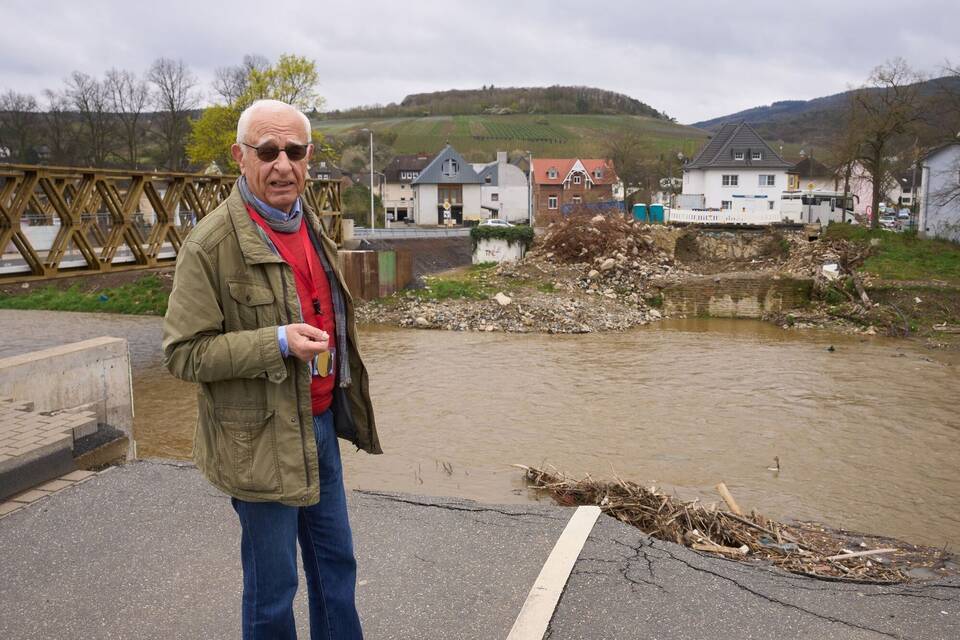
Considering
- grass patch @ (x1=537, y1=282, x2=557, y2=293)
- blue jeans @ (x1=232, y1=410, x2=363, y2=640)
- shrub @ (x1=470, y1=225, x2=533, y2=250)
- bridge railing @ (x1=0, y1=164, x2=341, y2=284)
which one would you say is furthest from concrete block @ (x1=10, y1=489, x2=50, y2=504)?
shrub @ (x1=470, y1=225, x2=533, y2=250)

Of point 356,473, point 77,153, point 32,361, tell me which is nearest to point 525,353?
point 356,473

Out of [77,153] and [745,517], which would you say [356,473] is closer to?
[745,517]

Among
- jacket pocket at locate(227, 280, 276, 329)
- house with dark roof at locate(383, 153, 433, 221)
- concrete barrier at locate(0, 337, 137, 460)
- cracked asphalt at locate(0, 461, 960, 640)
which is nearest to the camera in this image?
jacket pocket at locate(227, 280, 276, 329)

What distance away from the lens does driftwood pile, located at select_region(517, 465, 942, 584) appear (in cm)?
613

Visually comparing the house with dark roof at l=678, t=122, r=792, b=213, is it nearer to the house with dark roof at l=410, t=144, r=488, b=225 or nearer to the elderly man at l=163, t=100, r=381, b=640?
the house with dark roof at l=410, t=144, r=488, b=225

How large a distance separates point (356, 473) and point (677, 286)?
71.2 ft

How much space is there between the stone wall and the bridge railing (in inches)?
692

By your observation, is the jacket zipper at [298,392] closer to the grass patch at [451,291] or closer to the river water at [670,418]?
the river water at [670,418]

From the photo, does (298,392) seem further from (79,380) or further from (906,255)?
(906,255)

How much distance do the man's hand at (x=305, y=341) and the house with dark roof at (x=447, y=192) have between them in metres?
67.9

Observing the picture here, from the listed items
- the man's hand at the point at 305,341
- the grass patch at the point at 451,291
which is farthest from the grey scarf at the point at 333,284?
the grass patch at the point at 451,291

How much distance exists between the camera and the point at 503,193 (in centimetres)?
7188

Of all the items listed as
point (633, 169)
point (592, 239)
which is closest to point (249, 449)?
point (592, 239)

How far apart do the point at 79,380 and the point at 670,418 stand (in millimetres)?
10262
